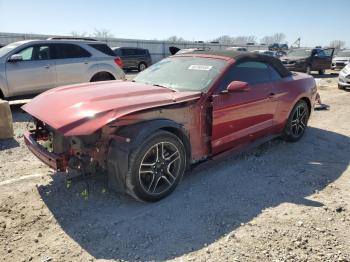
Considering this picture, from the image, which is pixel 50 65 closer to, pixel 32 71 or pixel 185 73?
pixel 32 71

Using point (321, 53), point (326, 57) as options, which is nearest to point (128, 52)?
point (321, 53)

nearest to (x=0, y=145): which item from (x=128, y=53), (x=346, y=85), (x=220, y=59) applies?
(x=220, y=59)

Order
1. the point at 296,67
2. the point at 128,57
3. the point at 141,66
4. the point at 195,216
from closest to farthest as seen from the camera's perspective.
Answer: the point at 195,216, the point at 296,67, the point at 128,57, the point at 141,66

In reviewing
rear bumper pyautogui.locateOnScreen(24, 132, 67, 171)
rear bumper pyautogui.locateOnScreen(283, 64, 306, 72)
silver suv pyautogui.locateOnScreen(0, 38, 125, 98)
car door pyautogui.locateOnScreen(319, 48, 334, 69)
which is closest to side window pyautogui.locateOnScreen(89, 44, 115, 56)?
silver suv pyautogui.locateOnScreen(0, 38, 125, 98)

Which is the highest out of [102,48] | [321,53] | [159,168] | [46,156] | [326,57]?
[102,48]

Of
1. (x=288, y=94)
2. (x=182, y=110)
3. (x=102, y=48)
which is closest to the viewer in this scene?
(x=182, y=110)

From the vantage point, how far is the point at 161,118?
150 inches

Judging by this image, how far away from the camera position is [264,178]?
469cm

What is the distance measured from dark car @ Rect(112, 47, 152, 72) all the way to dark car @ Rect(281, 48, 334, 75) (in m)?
9.46

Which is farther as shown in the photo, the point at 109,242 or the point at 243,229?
the point at 243,229

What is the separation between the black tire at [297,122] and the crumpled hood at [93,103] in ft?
8.23

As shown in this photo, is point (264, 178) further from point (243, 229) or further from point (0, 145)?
point (0, 145)

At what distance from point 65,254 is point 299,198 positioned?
2.74 meters

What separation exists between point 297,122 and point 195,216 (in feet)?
11.2
